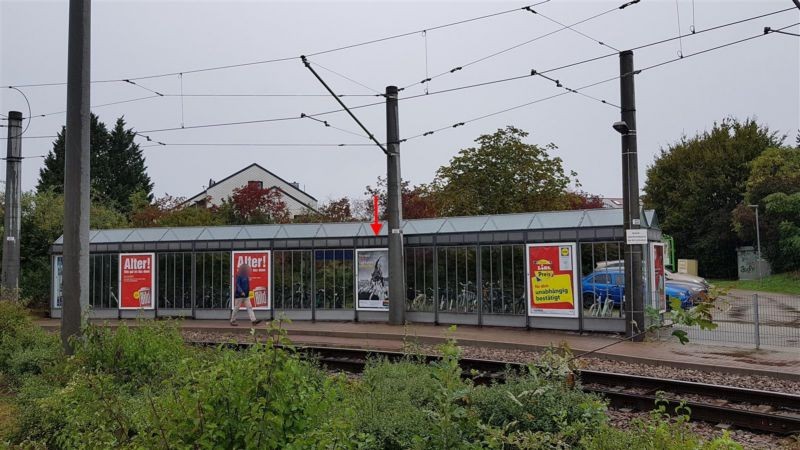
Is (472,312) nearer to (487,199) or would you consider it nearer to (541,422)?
(541,422)

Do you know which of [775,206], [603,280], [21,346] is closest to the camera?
[21,346]

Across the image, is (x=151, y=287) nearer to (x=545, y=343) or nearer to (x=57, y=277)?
(x=57, y=277)

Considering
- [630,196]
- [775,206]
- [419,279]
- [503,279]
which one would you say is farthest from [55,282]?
[775,206]

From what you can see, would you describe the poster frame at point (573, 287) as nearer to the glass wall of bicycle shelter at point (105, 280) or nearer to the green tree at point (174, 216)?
the glass wall of bicycle shelter at point (105, 280)

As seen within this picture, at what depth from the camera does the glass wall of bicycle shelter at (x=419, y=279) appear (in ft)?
64.5

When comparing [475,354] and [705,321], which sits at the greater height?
[705,321]

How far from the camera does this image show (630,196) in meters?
15.7

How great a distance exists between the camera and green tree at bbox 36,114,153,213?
2336 inches

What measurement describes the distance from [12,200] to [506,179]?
22783mm

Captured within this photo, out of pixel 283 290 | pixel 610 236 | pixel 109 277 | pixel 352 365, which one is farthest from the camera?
pixel 109 277

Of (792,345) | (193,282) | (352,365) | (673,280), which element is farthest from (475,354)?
(673,280)

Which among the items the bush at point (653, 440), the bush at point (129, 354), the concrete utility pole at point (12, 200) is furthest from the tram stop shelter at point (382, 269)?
the bush at point (653, 440)

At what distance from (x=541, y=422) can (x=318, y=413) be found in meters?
2.43

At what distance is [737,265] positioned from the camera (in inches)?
1986
